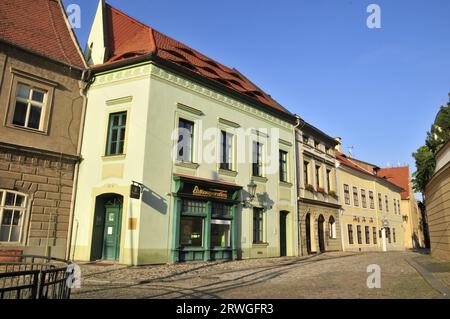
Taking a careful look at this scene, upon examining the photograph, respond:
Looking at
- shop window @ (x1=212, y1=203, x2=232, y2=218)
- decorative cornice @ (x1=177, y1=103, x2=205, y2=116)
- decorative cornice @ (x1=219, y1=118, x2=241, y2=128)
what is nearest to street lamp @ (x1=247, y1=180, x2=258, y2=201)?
shop window @ (x1=212, y1=203, x2=232, y2=218)

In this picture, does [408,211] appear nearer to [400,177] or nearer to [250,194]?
[400,177]

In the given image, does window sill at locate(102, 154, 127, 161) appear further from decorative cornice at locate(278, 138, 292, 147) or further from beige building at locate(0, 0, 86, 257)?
decorative cornice at locate(278, 138, 292, 147)

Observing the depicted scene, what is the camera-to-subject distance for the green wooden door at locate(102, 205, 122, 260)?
15586 millimetres

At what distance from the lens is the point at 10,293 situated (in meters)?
4.02

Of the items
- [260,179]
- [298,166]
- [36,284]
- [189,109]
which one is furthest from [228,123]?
[36,284]

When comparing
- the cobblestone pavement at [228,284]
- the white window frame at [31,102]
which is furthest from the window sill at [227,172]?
the white window frame at [31,102]

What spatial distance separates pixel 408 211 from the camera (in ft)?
169

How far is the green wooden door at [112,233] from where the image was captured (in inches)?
614

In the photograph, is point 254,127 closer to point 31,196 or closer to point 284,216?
point 284,216

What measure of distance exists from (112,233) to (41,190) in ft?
10.5

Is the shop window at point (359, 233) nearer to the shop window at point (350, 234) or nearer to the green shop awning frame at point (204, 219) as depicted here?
the shop window at point (350, 234)

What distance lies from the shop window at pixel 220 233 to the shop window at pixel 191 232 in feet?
2.46

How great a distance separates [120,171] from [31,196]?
3395 mm

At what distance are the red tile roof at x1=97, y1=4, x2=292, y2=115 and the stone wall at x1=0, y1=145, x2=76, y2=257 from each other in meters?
5.22
